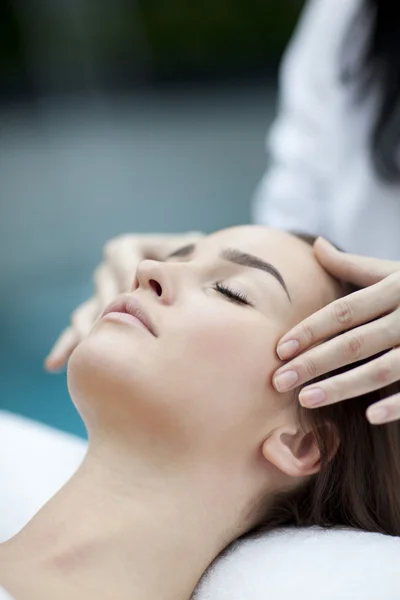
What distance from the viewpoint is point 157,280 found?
0.94 metres

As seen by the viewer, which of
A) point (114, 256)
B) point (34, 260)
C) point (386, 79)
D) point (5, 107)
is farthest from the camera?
point (5, 107)

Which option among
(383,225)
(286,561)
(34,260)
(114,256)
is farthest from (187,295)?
(34,260)

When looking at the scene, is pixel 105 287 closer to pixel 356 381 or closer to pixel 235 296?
pixel 235 296

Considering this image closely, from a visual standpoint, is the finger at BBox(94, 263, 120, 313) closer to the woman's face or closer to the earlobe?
the woman's face

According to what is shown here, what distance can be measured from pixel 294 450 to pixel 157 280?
0.26 meters

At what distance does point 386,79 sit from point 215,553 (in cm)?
98

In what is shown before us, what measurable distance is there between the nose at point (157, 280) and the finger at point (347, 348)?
17 centimetres

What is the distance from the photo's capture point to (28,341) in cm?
244

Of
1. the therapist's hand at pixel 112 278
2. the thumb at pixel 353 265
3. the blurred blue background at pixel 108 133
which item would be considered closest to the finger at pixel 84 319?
the therapist's hand at pixel 112 278

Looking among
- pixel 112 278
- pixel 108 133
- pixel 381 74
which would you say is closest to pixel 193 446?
pixel 112 278

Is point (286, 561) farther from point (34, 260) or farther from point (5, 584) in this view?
point (34, 260)

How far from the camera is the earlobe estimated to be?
3.02ft

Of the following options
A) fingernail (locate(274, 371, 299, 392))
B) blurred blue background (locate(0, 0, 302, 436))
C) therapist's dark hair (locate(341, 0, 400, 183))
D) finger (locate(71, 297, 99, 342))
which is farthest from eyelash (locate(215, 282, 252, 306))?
blurred blue background (locate(0, 0, 302, 436))

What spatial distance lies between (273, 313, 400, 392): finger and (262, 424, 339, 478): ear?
92mm
